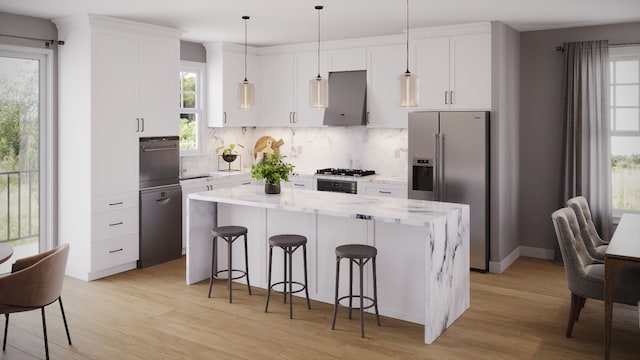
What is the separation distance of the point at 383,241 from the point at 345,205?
41 cm

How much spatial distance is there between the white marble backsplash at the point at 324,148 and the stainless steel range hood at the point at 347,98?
43 centimetres

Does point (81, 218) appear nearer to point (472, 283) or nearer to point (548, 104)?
point (472, 283)

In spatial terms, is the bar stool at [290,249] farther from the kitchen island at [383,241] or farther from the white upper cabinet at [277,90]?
the white upper cabinet at [277,90]

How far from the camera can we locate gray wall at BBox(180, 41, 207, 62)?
6895 millimetres

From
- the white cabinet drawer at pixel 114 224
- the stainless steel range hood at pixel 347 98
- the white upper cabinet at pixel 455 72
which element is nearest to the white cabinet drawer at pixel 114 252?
the white cabinet drawer at pixel 114 224

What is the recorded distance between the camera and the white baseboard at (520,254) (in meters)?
5.83

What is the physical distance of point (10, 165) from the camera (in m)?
5.47

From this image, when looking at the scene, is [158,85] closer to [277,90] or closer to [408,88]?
[277,90]

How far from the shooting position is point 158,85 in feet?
19.8

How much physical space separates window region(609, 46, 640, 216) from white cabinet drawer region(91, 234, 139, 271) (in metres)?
5.15

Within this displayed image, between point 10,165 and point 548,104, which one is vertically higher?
point 548,104

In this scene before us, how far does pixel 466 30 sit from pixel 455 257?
269cm

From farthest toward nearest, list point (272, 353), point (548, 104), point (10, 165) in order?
point (548, 104), point (10, 165), point (272, 353)

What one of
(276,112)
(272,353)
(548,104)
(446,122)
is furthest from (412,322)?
(276,112)
